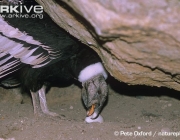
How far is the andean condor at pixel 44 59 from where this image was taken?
2496 millimetres

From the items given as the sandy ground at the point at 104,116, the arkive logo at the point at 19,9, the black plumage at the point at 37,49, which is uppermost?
the arkive logo at the point at 19,9

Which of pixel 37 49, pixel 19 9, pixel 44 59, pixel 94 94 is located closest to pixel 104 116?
pixel 94 94

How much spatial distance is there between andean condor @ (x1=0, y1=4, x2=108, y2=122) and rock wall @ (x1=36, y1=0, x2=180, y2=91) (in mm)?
468

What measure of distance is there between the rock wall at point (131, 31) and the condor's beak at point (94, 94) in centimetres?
92

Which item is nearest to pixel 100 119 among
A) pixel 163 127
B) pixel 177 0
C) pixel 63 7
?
pixel 163 127

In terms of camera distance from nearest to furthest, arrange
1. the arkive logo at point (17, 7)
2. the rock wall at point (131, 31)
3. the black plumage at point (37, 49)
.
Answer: the rock wall at point (131, 31) < the arkive logo at point (17, 7) < the black plumage at point (37, 49)

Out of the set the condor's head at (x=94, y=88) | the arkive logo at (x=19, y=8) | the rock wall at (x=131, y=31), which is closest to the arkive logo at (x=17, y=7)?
the arkive logo at (x=19, y=8)

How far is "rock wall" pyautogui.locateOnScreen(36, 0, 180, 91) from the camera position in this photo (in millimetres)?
1490

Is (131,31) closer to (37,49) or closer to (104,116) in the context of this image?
(37,49)

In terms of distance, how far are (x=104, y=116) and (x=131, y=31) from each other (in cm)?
197

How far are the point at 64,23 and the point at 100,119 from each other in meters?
1.37

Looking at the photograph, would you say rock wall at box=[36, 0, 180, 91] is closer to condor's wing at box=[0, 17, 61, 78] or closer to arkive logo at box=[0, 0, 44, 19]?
arkive logo at box=[0, 0, 44, 19]

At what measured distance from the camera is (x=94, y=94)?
3.12m

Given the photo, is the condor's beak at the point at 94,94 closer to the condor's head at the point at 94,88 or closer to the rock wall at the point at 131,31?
the condor's head at the point at 94,88
